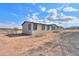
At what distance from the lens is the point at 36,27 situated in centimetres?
152

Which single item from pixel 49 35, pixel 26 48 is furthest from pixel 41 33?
pixel 26 48

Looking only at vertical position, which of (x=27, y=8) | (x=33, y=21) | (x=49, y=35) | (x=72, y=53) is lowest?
(x=72, y=53)

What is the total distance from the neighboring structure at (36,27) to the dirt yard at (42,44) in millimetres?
43

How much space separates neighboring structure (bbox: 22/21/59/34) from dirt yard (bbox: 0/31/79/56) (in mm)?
43

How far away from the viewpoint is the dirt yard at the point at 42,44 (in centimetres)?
149

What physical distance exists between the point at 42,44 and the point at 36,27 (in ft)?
0.51

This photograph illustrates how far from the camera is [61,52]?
1.49m

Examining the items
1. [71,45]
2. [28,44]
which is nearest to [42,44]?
[28,44]

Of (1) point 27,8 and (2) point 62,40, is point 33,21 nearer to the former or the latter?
(1) point 27,8

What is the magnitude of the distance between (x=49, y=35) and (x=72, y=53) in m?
0.25

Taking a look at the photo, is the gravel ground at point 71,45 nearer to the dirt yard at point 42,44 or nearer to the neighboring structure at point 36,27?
the dirt yard at point 42,44

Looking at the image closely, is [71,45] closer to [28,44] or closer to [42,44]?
[42,44]

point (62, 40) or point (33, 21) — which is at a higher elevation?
point (33, 21)

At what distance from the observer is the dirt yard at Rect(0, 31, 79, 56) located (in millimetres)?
1485
